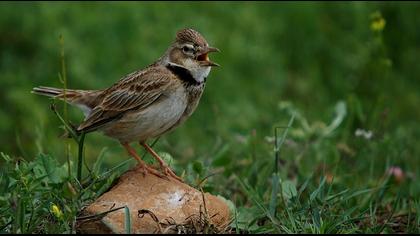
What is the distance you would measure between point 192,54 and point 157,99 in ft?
1.41

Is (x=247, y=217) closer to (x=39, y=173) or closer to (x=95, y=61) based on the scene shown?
(x=39, y=173)

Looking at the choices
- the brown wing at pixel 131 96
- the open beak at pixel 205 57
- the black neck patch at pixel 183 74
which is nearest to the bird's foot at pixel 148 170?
the brown wing at pixel 131 96

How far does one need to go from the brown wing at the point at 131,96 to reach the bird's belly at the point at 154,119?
0.07 metres

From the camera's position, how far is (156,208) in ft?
18.2

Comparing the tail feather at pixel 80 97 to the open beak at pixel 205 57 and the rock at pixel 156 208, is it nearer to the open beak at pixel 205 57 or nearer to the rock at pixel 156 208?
the open beak at pixel 205 57

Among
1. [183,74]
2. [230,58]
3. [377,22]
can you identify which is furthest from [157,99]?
[230,58]

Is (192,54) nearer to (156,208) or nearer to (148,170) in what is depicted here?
(148,170)

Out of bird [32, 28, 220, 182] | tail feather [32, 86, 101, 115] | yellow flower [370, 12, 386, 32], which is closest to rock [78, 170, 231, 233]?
bird [32, 28, 220, 182]

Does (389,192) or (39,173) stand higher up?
(39,173)

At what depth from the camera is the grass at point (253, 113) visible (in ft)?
19.3

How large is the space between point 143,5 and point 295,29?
82.4 inches

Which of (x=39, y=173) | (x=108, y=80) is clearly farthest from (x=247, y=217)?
(x=108, y=80)

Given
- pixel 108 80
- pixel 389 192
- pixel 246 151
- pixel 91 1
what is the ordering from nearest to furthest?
1. pixel 389 192
2. pixel 246 151
3. pixel 108 80
4. pixel 91 1

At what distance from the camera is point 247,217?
19.8 ft
